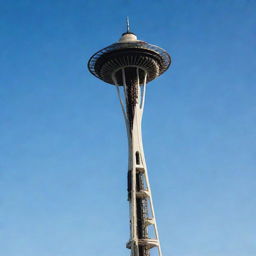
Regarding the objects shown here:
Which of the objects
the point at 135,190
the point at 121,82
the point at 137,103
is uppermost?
the point at 121,82

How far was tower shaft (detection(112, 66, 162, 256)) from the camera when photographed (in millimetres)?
130500

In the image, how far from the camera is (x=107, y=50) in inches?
5723

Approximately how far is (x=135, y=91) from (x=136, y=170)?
2299cm

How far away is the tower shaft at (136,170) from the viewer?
130 metres

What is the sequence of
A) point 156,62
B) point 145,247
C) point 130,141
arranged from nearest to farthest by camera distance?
point 145,247 → point 130,141 → point 156,62

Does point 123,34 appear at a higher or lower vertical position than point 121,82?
higher

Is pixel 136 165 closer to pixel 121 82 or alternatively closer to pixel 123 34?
pixel 121 82

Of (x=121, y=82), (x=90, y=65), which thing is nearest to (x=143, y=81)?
(x=121, y=82)

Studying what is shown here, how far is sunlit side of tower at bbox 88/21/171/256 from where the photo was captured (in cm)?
13162

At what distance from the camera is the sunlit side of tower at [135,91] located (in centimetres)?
13162

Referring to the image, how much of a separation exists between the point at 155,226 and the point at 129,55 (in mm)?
45433

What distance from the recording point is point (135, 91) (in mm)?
147750

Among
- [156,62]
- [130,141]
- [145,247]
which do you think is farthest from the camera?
[156,62]

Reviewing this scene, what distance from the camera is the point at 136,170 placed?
450ft
